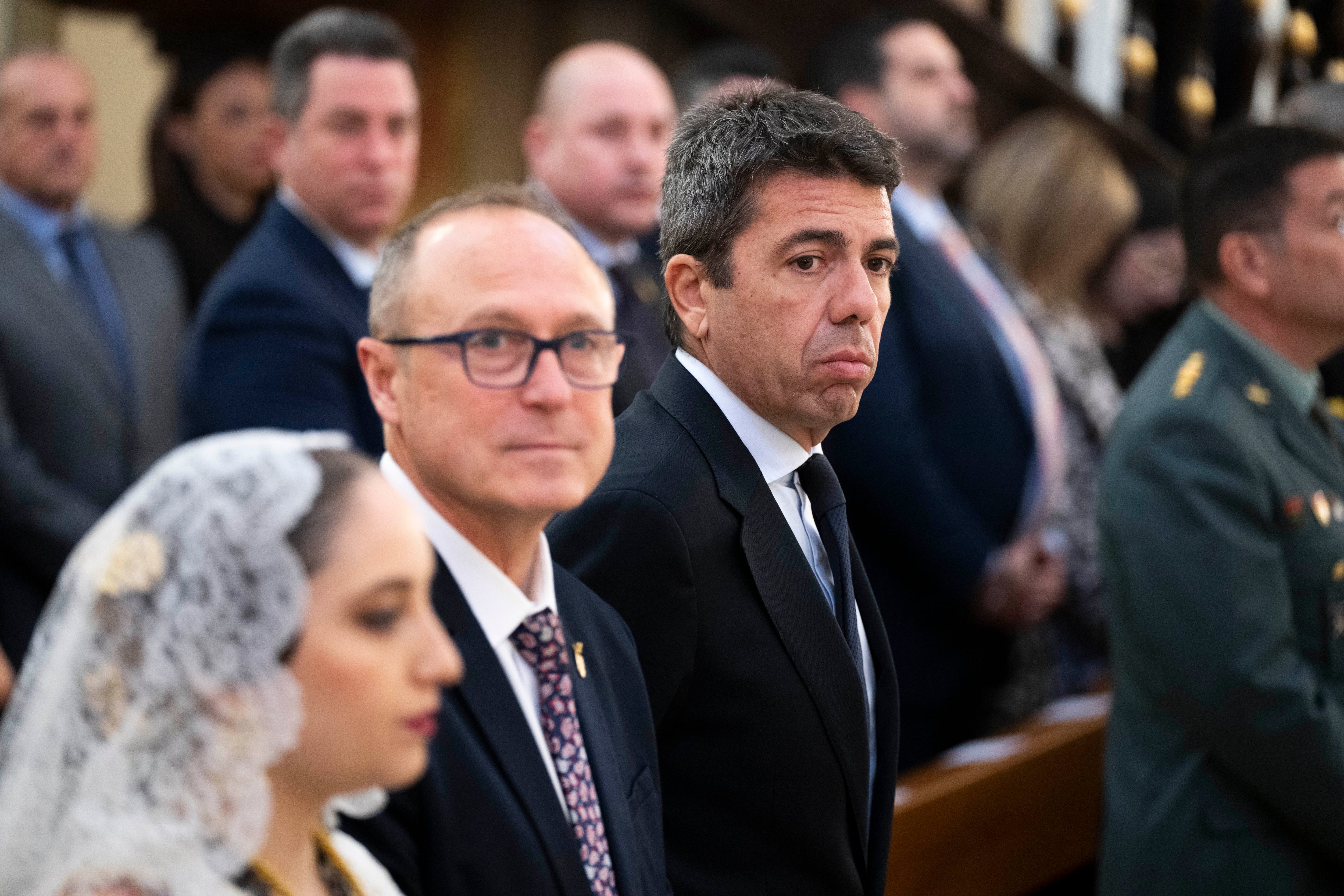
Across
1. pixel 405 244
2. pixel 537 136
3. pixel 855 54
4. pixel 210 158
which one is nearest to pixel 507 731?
pixel 405 244

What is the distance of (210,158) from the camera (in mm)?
3771

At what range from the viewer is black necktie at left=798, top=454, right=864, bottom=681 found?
1.67 meters

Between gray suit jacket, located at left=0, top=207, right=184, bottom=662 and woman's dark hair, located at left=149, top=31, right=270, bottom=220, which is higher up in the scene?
woman's dark hair, located at left=149, top=31, right=270, bottom=220

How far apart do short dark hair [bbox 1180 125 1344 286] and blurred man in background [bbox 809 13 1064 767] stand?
0.58 meters

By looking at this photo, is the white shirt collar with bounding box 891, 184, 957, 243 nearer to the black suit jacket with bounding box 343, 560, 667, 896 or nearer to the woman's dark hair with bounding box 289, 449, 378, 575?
the black suit jacket with bounding box 343, 560, 667, 896

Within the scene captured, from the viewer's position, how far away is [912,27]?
3.54 meters

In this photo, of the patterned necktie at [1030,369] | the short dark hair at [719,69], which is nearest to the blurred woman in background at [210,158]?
the short dark hair at [719,69]

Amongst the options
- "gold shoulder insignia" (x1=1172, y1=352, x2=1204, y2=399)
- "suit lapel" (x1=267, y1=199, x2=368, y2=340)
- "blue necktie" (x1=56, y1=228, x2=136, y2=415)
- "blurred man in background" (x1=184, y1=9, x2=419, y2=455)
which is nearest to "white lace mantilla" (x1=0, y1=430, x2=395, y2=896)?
"blurred man in background" (x1=184, y1=9, x2=419, y2=455)

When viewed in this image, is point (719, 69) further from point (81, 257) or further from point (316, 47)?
Result: point (81, 257)

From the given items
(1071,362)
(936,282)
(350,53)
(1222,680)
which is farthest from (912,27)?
(1222,680)

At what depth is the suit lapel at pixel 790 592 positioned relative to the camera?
157cm

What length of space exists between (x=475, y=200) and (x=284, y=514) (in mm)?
506

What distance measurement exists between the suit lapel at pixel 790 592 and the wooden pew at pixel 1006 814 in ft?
2.33

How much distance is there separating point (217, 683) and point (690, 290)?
0.78 m
